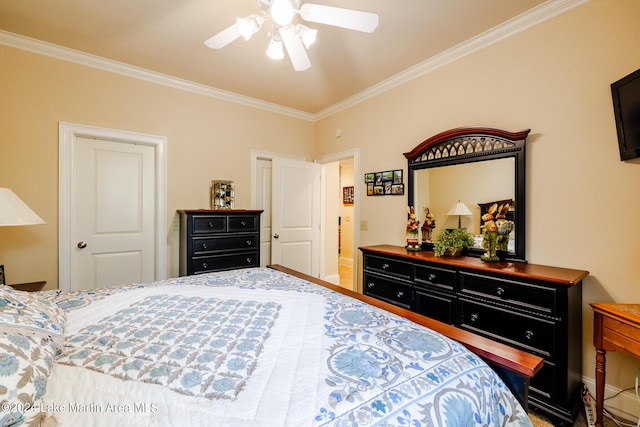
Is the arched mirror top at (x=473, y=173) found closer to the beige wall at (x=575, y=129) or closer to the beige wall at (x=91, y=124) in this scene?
the beige wall at (x=575, y=129)

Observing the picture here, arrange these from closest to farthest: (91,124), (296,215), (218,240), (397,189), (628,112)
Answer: (628,112) → (91,124) → (218,240) → (397,189) → (296,215)

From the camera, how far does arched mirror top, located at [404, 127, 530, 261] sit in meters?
2.17

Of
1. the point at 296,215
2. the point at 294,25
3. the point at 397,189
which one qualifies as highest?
the point at 294,25

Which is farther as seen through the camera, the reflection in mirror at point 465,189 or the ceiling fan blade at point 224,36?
the reflection in mirror at point 465,189

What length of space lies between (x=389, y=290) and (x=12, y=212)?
112 inches

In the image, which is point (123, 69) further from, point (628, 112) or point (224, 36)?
point (628, 112)

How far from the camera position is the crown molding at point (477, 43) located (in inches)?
79.0

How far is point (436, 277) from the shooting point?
225 centimetres

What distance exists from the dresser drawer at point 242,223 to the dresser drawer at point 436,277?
1853 millimetres

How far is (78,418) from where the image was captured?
649 millimetres

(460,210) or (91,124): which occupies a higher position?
(91,124)

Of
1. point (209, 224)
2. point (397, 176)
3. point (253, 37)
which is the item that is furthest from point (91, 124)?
point (397, 176)

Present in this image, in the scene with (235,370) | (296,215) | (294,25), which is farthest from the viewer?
(296,215)

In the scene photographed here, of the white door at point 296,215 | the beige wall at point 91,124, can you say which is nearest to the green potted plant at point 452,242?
the white door at point 296,215
